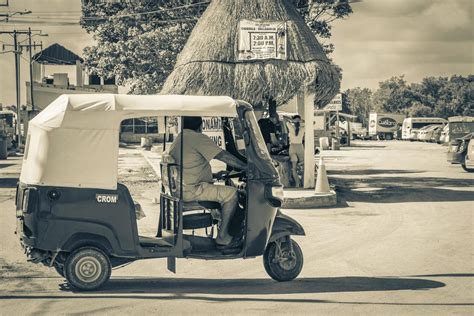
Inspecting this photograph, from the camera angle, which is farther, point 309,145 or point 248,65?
point 309,145

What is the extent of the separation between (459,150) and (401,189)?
8716mm

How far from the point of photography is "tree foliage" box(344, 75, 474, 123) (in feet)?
380

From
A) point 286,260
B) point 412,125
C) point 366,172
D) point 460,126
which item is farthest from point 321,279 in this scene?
point 412,125

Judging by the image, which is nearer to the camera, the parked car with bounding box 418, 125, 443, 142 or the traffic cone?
the traffic cone

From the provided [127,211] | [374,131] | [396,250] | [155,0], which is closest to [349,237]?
[396,250]

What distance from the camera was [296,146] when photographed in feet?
78.6

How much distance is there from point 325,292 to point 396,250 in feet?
12.0

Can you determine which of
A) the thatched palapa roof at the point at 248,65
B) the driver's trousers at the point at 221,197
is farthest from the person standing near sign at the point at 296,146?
the driver's trousers at the point at 221,197

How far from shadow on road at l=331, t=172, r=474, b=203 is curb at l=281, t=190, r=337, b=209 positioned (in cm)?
135

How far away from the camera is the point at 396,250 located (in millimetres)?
13312

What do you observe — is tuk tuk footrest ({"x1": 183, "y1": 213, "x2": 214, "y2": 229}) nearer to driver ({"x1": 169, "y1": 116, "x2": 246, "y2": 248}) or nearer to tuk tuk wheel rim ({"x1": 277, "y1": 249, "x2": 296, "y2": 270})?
driver ({"x1": 169, "y1": 116, "x2": 246, "y2": 248})

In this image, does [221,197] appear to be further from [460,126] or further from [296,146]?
[460,126]

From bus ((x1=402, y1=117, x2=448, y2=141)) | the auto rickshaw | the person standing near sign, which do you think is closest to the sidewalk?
the person standing near sign

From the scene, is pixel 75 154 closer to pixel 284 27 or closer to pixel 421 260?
pixel 421 260
